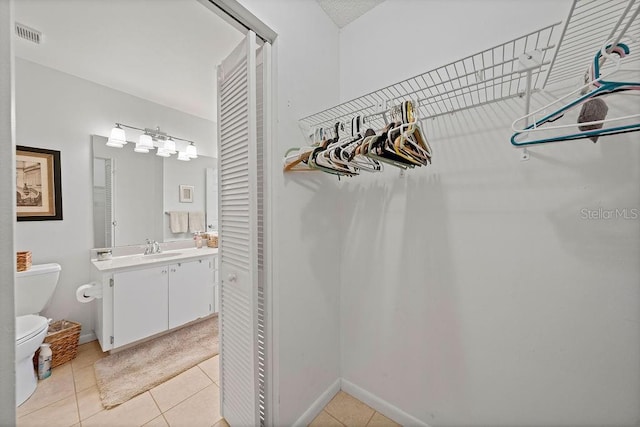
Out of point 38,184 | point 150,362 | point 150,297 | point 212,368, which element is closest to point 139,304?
point 150,297

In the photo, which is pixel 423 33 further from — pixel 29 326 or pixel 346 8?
pixel 29 326

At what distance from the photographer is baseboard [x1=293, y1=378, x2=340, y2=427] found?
4.47ft

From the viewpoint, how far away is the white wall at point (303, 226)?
4.11 ft

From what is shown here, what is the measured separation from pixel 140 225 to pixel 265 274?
93.4 inches

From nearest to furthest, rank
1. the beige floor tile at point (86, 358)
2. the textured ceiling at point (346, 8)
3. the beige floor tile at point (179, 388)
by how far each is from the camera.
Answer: the textured ceiling at point (346, 8)
the beige floor tile at point (179, 388)
the beige floor tile at point (86, 358)

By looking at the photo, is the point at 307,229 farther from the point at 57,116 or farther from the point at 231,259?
the point at 57,116

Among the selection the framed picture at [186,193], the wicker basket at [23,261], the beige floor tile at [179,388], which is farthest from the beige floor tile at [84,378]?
the framed picture at [186,193]

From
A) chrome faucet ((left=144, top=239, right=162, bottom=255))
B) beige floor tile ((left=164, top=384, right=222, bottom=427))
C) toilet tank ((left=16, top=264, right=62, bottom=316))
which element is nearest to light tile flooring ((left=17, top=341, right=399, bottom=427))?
beige floor tile ((left=164, top=384, right=222, bottom=427))

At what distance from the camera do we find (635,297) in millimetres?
855

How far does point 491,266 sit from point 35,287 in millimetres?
3251

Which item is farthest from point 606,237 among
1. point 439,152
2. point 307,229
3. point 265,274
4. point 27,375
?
point 27,375

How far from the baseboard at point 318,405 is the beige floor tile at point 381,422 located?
29 cm

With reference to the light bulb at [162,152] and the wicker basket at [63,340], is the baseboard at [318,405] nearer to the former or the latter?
the wicker basket at [63,340]

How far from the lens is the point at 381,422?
1399 millimetres
